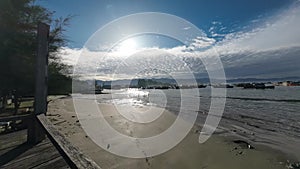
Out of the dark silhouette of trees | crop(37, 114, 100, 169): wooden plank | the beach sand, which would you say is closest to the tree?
the dark silhouette of trees

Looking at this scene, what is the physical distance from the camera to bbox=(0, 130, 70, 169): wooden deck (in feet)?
12.1

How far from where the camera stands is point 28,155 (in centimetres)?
413

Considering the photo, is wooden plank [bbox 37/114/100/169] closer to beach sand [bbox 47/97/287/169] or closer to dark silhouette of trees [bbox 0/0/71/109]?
beach sand [bbox 47/97/287/169]

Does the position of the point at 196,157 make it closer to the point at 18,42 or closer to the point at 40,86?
the point at 40,86

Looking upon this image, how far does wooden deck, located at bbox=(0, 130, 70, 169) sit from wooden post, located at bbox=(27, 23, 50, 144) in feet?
0.78

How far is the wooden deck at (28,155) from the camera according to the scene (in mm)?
3674

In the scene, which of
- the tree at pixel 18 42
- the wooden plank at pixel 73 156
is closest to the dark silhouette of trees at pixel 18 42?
the tree at pixel 18 42

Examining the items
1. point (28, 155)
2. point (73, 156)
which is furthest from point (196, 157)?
point (73, 156)

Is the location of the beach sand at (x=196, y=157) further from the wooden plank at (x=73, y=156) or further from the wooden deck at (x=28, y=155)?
the wooden plank at (x=73, y=156)

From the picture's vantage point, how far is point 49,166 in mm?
3635

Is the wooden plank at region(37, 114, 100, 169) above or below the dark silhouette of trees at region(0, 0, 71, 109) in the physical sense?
below

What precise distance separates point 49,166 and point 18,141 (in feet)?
7.03

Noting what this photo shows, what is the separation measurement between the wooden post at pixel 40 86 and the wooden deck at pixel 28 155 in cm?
24

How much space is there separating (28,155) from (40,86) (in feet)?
5.68
